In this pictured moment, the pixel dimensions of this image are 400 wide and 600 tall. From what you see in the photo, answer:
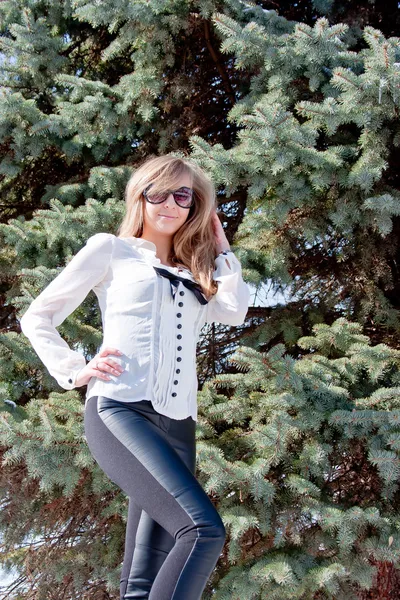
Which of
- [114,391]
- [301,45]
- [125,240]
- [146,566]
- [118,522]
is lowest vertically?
[118,522]

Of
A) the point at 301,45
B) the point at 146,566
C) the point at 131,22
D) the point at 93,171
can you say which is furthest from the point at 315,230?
the point at 146,566

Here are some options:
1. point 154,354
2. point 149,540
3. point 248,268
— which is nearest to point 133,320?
point 154,354

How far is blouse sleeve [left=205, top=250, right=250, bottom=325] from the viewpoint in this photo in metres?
2.56

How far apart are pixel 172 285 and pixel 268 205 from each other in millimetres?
1326

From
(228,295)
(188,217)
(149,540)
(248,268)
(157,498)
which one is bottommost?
(248,268)

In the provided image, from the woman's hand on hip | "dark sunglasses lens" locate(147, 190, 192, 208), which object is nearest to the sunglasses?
"dark sunglasses lens" locate(147, 190, 192, 208)

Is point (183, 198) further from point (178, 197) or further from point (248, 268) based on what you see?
point (248, 268)

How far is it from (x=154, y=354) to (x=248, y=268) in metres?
1.48

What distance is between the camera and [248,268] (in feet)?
12.0

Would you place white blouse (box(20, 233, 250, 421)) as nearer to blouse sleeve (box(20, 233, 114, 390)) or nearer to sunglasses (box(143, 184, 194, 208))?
blouse sleeve (box(20, 233, 114, 390))

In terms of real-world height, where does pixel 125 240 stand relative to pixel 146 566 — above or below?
above

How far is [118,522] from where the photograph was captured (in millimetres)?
3570

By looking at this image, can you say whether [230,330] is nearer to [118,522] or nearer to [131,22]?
[118,522]

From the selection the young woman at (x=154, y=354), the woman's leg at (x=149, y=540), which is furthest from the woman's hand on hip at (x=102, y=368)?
the woman's leg at (x=149, y=540)
